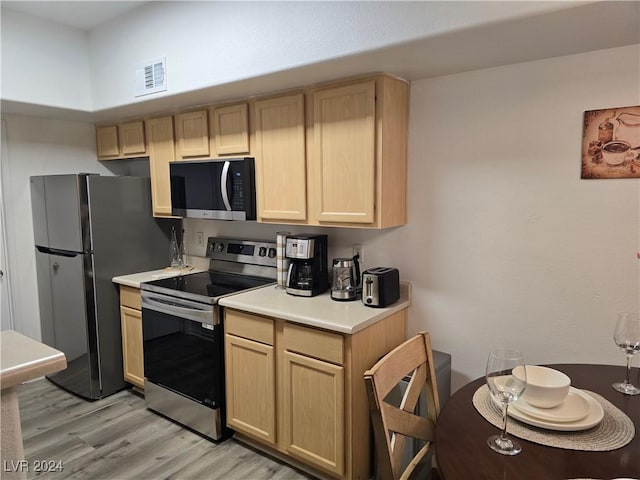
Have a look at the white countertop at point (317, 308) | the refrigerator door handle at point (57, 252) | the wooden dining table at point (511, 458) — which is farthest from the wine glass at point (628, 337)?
the refrigerator door handle at point (57, 252)

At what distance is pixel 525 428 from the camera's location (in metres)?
1.22

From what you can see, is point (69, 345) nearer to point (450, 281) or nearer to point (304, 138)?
point (304, 138)

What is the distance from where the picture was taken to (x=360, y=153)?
2148 millimetres

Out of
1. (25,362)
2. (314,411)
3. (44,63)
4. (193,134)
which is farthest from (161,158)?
(25,362)

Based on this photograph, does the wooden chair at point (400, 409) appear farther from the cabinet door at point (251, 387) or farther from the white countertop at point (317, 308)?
the cabinet door at point (251, 387)

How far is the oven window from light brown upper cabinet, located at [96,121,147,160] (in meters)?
1.31

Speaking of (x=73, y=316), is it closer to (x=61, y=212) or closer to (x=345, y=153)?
(x=61, y=212)

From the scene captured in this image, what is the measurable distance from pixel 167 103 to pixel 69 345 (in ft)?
6.35

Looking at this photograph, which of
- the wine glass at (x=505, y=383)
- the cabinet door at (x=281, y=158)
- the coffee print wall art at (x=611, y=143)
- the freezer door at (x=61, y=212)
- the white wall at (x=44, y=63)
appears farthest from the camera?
the freezer door at (x=61, y=212)

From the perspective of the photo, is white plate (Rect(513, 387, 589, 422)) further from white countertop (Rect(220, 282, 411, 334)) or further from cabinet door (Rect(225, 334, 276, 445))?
cabinet door (Rect(225, 334, 276, 445))

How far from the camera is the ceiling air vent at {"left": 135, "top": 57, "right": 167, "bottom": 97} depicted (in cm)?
260

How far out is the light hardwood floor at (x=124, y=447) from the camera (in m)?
2.26

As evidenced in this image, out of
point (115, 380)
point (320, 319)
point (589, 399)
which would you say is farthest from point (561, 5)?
point (115, 380)

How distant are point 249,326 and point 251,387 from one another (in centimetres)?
35
